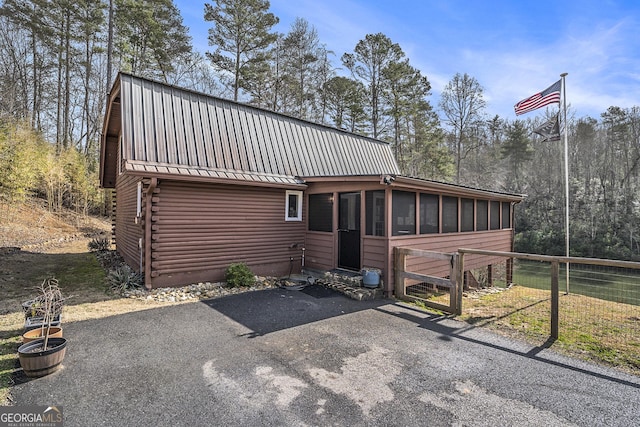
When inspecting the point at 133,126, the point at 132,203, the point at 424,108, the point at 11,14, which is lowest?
the point at 132,203

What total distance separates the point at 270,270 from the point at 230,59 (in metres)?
14.1

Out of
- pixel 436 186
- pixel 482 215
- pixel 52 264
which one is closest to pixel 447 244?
pixel 436 186

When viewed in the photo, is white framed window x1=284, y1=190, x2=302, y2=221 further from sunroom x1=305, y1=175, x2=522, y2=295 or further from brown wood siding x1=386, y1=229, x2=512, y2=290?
brown wood siding x1=386, y1=229, x2=512, y2=290

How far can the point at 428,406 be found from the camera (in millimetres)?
2672

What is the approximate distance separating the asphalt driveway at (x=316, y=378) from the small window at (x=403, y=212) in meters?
2.36

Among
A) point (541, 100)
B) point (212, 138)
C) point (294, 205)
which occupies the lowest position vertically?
point (294, 205)

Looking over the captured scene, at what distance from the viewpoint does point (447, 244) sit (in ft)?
26.7

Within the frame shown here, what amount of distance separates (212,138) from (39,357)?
5646 millimetres

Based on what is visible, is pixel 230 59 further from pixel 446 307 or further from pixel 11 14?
pixel 446 307

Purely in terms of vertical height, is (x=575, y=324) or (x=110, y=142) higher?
(x=110, y=142)

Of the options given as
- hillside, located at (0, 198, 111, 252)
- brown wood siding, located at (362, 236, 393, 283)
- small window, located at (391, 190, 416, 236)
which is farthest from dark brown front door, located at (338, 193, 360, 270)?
hillside, located at (0, 198, 111, 252)

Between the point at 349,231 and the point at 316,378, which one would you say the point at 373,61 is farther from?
the point at 316,378

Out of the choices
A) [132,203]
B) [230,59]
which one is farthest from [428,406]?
[230,59]

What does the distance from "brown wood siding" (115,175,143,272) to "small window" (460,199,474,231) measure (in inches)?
326
